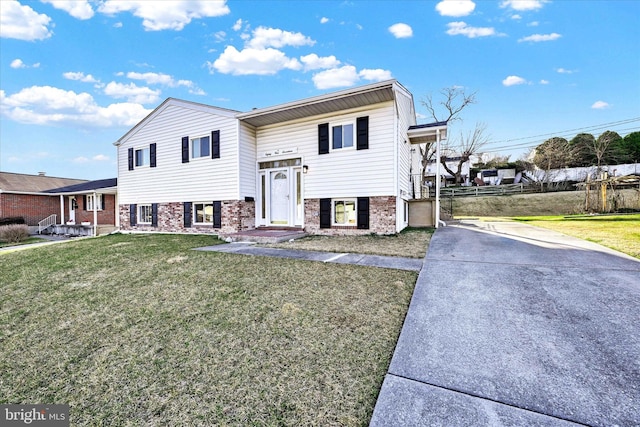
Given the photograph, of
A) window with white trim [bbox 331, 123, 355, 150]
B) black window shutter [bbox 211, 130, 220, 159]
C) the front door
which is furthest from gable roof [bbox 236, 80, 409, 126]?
the front door

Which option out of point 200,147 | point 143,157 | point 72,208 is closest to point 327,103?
point 200,147

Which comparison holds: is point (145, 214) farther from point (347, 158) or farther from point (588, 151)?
point (588, 151)

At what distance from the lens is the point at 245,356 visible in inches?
103

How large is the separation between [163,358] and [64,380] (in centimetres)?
81

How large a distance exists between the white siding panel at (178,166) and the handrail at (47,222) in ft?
38.9

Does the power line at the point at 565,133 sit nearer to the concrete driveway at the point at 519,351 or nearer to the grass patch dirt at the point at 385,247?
the grass patch dirt at the point at 385,247

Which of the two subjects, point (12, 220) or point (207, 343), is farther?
point (12, 220)

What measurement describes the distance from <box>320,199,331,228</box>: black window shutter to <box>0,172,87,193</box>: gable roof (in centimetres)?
2452

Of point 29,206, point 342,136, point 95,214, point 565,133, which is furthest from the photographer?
point 565,133

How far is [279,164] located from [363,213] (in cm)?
415

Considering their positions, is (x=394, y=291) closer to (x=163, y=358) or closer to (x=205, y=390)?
(x=205, y=390)

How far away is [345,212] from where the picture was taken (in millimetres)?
10055

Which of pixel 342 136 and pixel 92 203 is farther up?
pixel 342 136

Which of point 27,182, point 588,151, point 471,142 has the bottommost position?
point 27,182
